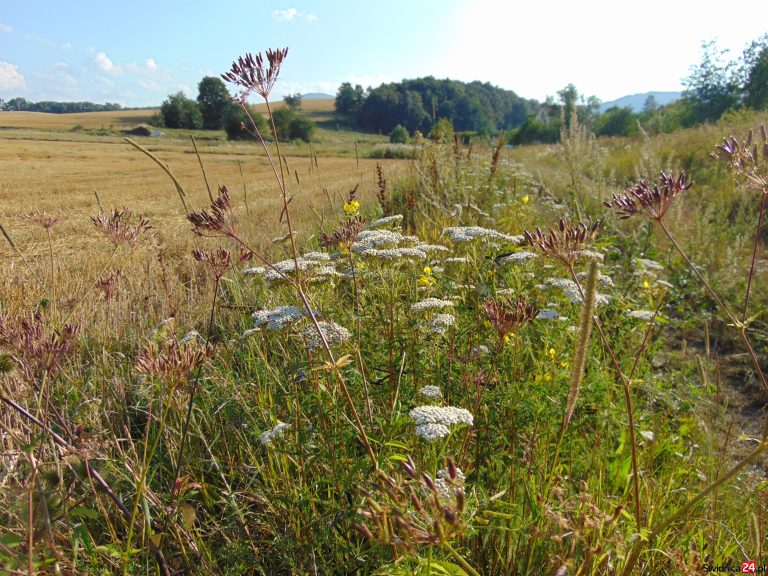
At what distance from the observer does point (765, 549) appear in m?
2.12

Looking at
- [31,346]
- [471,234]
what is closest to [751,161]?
[471,234]

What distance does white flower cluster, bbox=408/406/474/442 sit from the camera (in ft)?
4.87

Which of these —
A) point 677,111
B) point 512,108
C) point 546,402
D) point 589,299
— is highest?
point 512,108

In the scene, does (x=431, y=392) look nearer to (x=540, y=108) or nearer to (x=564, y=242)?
(x=564, y=242)

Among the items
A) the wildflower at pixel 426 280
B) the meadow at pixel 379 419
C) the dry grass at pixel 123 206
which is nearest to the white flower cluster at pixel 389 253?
the meadow at pixel 379 419

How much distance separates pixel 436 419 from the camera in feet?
5.11

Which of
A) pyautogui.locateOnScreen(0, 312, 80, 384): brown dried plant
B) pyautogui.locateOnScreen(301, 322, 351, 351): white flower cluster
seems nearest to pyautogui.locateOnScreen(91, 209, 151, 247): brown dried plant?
pyautogui.locateOnScreen(0, 312, 80, 384): brown dried plant

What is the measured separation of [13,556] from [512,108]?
159 m

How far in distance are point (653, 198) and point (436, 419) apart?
1028 mm

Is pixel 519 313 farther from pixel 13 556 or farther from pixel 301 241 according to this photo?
pixel 301 241

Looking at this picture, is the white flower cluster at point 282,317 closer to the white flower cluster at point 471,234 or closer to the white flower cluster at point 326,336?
the white flower cluster at point 326,336

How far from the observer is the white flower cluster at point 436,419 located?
1.48 m

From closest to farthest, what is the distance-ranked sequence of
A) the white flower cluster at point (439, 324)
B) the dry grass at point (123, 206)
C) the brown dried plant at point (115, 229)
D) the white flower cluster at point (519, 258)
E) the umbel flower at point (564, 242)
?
1. the umbel flower at point (564, 242)
2. the white flower cluster at point (439, 324)
3. the brown dried plant at point (115, 229)
4. the white flower cluster at point (519, 258)
5. the dry grass at point (123, 206)

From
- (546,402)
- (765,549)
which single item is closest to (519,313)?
(546,402)
